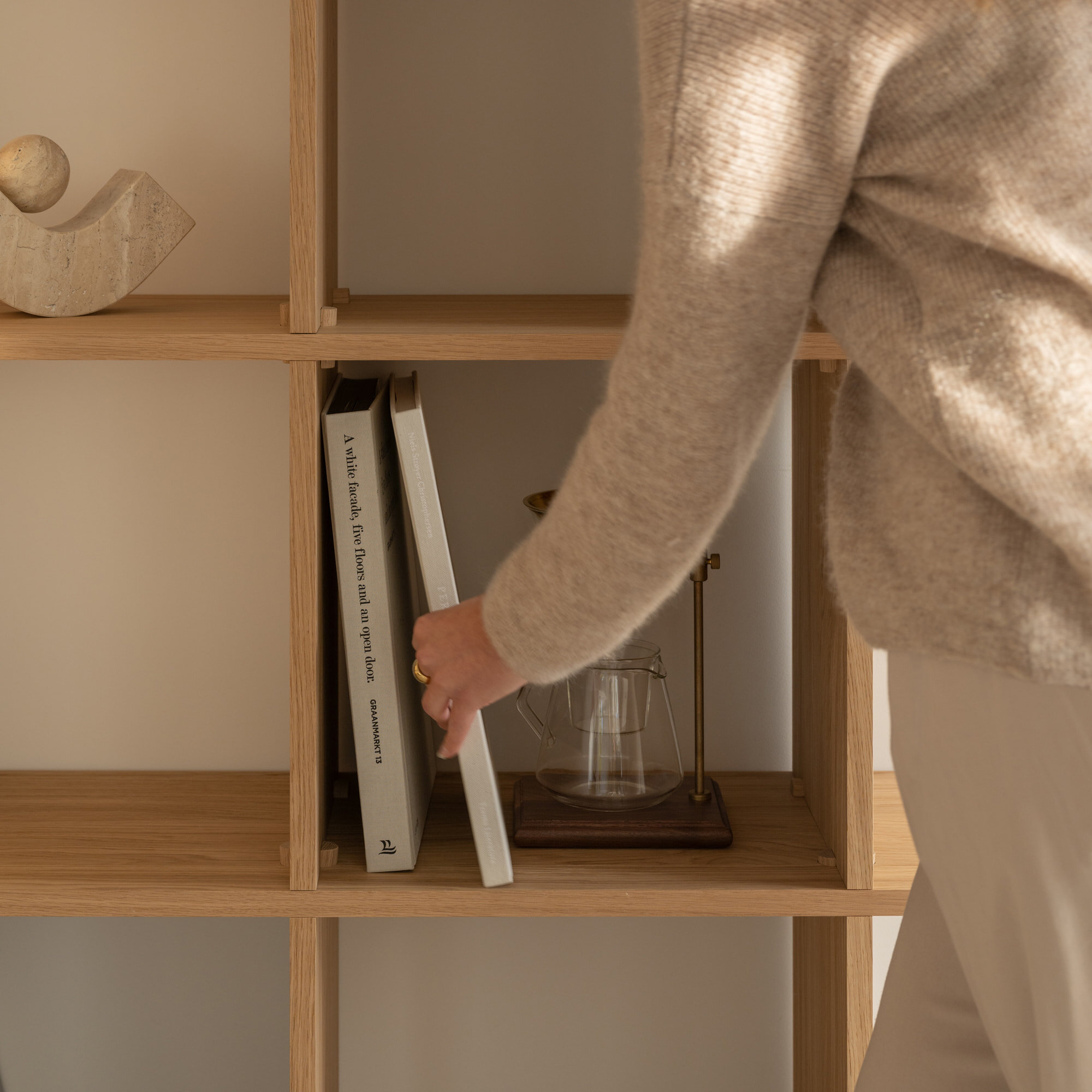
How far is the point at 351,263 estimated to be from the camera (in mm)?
1210

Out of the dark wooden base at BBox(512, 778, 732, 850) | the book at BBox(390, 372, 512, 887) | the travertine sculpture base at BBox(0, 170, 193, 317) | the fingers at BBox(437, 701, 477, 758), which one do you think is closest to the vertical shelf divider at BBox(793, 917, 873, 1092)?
the dark wooden base at BBox(512, 778, 732, 850)

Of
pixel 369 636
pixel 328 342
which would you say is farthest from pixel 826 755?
pixel 328 342

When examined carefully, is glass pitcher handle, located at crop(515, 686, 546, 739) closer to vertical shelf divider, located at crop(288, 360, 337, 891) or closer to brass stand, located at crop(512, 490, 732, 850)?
brass stand, located at crop(512, 490, 732, 850)

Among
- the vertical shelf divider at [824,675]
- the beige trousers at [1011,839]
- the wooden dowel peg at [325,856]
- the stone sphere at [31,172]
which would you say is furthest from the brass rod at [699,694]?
the stone sphere at [31,172]

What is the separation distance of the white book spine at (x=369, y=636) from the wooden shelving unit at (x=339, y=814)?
0.07ft

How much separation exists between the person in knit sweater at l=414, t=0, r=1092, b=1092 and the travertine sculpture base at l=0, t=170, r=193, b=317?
1.92 ft

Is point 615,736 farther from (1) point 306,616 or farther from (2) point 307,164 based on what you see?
(2) point 307,164

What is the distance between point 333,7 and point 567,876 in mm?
836

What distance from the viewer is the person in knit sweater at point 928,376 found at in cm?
49

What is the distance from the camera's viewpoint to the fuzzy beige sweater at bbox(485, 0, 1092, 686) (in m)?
0.49

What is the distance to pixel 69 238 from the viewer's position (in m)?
0.98

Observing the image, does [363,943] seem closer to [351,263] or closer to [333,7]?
[351,263]

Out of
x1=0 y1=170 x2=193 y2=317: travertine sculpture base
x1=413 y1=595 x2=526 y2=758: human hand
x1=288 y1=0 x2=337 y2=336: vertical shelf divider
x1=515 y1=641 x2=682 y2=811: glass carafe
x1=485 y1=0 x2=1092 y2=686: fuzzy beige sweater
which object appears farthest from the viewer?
x1=515 y1=641 x2=682 y2=811: glass carafe

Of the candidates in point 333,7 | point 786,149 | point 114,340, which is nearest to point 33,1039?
point 114,340
